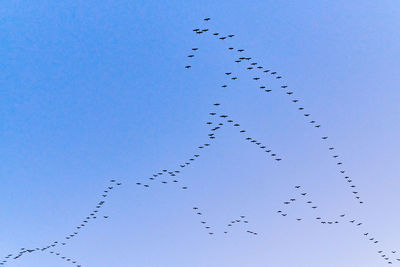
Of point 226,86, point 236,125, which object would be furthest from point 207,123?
point 226,86

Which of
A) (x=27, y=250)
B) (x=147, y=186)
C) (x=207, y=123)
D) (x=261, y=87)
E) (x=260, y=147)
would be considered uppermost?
(x=261, y=87)

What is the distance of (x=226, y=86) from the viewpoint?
37562 millimetres

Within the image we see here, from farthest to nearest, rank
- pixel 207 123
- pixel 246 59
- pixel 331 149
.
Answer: pixel 331 149
pixel 207 123
pixel 246 59

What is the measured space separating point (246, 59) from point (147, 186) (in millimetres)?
17231

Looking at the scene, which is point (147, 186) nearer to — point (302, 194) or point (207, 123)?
point (207, 123)

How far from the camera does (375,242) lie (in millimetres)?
51188

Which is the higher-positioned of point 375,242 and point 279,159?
point 279,159

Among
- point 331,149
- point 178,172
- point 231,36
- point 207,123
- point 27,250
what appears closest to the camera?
point 231,36

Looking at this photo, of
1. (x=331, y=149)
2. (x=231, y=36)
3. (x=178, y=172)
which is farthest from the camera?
(x=178, y=172)

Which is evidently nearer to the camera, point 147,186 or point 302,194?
point 302,194

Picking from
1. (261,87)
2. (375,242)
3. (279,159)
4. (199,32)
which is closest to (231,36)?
(199,32)

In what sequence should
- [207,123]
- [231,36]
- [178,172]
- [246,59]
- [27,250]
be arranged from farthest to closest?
1. [27,250]
2. [178,172]
3. [207,123]
4. [246,59]
5. [231,36]

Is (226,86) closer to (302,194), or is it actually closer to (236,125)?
(236,125)

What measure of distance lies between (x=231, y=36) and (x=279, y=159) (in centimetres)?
1346
